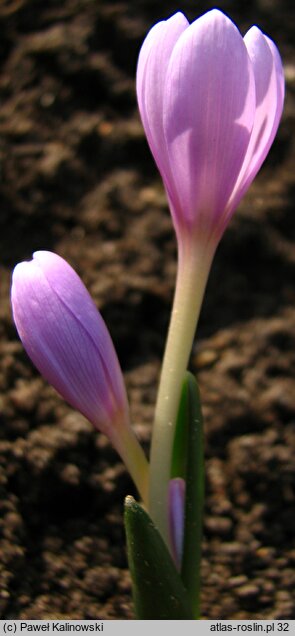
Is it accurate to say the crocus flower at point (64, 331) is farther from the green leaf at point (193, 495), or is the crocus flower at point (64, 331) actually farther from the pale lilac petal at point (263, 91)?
the pale lilac petal at point (263, 91)

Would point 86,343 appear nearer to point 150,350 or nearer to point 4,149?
point 150,350

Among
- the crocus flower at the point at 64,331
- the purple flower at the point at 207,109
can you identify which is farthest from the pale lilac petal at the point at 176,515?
the purple flower at the point at 207,109

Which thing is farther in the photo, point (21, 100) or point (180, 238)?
point (21, 100)

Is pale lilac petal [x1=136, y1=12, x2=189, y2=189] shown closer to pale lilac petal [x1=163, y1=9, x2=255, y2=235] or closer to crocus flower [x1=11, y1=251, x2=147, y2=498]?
pale lilac petal [x1=163, y1=9, x2=255, y2=235]

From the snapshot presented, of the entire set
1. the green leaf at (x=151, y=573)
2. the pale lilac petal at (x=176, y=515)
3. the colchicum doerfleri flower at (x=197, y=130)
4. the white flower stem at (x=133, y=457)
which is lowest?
the green leaf at (x=151, y=573)

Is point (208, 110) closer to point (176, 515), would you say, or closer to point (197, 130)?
point (197, 130)

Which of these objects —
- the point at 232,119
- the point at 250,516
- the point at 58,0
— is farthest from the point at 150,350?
the point at 58,0

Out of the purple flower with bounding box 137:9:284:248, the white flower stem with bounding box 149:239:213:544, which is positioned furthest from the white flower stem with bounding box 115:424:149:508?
the purple flower with bounding box 137:9:284:248

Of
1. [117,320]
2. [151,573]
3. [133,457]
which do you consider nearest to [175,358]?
[133,457]
